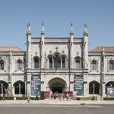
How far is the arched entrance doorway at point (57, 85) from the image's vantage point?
55906 millimetres

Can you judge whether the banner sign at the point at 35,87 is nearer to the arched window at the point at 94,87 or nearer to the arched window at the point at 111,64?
the arched window at the point at 94,87

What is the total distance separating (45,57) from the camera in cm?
5594

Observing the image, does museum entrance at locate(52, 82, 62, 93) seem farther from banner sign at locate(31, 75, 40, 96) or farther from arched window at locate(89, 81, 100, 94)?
arched window at locate(89, 81, 100, 94)

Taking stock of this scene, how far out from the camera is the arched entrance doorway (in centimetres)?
5591

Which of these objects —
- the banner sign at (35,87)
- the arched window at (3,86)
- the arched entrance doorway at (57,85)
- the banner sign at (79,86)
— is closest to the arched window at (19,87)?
the arched window at (3,86)

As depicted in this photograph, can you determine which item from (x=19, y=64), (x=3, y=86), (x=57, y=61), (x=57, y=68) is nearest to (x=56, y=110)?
(x=57, y=68)

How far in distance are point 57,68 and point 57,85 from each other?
13.1ft

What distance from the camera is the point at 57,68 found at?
55656 millimetres

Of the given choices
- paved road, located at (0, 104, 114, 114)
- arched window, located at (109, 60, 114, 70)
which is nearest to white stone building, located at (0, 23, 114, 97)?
arched window, located at (109, 60, 114, 70)

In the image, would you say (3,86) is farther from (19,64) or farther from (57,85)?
(57,85)

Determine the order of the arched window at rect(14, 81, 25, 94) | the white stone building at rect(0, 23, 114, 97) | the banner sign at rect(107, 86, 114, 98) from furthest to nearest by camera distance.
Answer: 1. the arched window at rect(14, 81, 25, 94)
2. the white stone building at rect(0, 23, 114, 97)
3. the banner sign at rect(107, 86, 114, 98)

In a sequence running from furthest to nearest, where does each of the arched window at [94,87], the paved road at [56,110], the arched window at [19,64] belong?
1. the arched window at [19,64]
2. the arched window at [94,87]
3. the paved road at [56,110]

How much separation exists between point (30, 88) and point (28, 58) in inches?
256

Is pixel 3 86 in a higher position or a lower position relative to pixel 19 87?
higher
